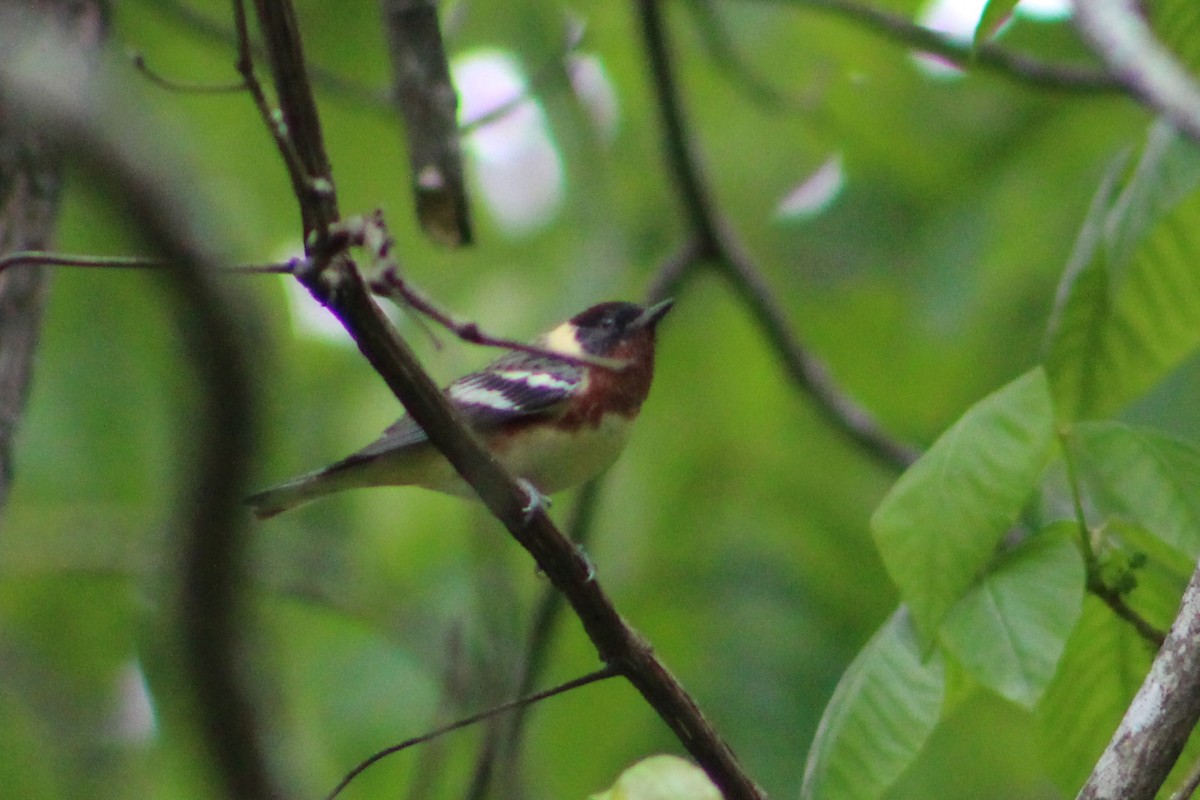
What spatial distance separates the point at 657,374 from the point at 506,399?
227 centimetres

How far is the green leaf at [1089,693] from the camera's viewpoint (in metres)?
2.81

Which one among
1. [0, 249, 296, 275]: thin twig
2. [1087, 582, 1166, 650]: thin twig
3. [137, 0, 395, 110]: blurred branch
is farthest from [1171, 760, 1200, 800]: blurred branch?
[137, 0, 395, 110]: blurred branch

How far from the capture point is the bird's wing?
4.01m

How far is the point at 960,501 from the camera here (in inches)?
102

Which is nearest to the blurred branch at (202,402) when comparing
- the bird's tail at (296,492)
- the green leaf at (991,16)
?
the green leaf at (991,16)

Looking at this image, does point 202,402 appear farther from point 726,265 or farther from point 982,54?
point 982,54

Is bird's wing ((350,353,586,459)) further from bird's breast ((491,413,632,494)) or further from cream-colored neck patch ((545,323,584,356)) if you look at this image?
cream-colored neck patch ((545,323,584,356))

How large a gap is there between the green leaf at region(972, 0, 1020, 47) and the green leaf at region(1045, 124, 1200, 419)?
0.47m

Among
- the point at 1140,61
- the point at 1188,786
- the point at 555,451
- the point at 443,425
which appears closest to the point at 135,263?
the point at 443,425

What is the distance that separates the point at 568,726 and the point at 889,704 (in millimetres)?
2363

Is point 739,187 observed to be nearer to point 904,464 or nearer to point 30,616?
point 904,464

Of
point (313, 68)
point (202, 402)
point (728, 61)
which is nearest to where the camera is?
point (202, 402)

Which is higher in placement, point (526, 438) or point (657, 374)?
point (526, 438)

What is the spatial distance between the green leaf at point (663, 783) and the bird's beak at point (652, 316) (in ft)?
7.47
